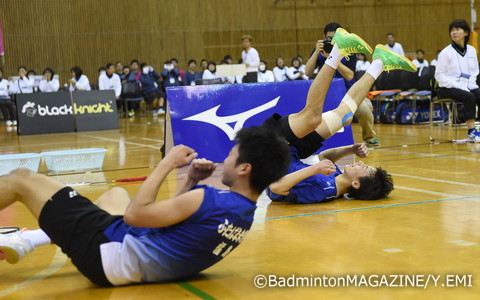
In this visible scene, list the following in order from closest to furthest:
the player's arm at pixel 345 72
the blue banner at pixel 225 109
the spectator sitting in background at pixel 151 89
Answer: the blue banner at pixel 225 109 → the player's arm at pixel 345 72 → the spectator sitting in background at pixel 151 89

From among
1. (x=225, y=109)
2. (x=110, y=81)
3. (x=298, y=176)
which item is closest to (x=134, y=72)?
(x=110, y=81)

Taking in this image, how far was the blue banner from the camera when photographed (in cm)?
768

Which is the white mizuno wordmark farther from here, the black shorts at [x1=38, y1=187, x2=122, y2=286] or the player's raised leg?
the black shorts at [x1=38, y1=187, x2=122, y2=286]

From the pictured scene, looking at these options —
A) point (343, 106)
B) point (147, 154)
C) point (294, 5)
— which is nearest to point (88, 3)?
point (294, 5)

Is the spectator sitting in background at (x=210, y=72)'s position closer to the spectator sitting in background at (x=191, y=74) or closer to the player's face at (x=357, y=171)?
the spectator sitting in background at (x=191, y=74)

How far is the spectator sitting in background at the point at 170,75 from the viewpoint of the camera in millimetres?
20766

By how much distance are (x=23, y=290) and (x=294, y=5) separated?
849 inches

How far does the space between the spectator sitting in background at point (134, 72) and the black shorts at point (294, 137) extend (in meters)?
15.3

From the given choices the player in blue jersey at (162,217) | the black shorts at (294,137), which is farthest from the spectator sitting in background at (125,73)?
the player in blue jersey at (162,217)

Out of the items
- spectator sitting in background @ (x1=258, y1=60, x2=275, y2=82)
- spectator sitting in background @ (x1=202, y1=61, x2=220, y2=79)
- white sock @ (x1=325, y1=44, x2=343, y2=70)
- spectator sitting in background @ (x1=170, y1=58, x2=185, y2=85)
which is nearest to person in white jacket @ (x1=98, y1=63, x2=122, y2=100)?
spectator sitting in background @ (x1=170, y1=58, x2=185, y2=85)

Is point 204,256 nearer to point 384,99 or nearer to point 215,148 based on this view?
point 215,148

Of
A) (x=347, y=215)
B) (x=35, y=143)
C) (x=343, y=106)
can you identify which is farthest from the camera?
(x=35, y=143)

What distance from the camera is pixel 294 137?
5.21 m

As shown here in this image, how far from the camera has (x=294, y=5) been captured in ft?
77.7
